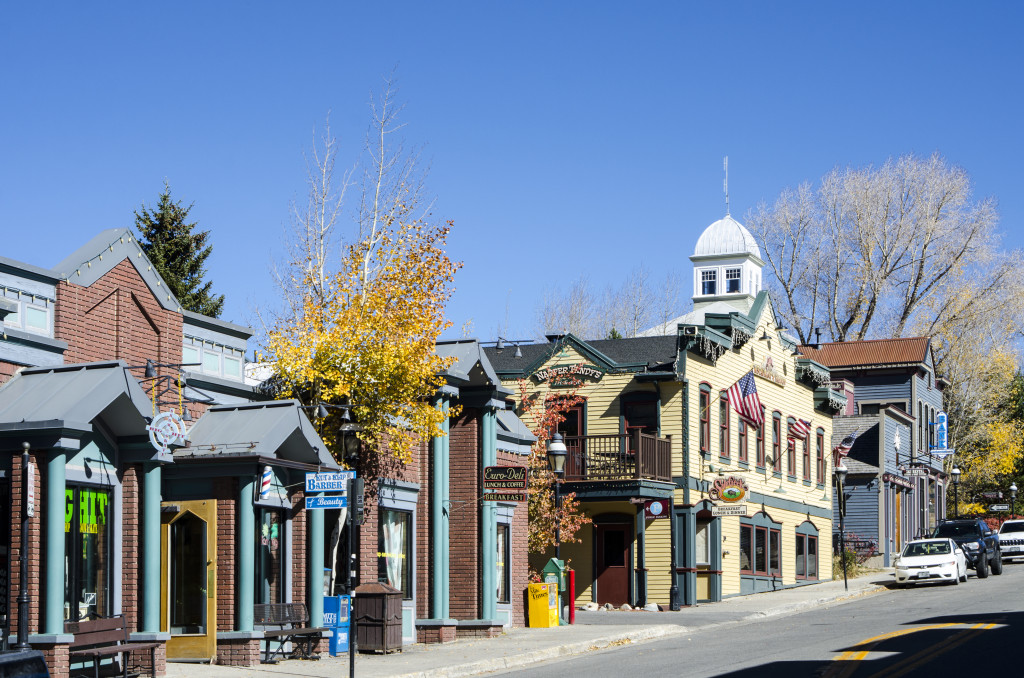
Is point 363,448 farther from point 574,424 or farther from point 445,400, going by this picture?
point 574,424

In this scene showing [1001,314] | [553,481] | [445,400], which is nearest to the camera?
[445,400]

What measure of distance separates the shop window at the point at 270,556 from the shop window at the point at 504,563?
7.10 metres

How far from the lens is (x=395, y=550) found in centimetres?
2395

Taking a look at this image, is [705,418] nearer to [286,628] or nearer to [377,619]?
[377,619]

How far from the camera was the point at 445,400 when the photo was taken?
955 inches

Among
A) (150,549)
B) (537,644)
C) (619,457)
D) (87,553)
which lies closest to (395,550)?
(537,644)

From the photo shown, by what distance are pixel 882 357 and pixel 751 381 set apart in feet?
67.0

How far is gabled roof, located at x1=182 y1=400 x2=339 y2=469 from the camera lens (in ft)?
63.2

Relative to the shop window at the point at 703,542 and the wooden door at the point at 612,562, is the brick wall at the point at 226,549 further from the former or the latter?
the shop window at the point at 703,542

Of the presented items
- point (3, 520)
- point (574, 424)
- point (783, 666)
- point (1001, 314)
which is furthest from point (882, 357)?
point (3, 520)

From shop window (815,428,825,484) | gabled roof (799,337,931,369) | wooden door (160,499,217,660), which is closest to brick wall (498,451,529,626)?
wooden door (160,499,217,660)

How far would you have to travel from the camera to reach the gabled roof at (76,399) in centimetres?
1602

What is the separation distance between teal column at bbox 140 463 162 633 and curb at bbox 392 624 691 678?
10.9 ft

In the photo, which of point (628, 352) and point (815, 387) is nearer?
point (628, 352)
